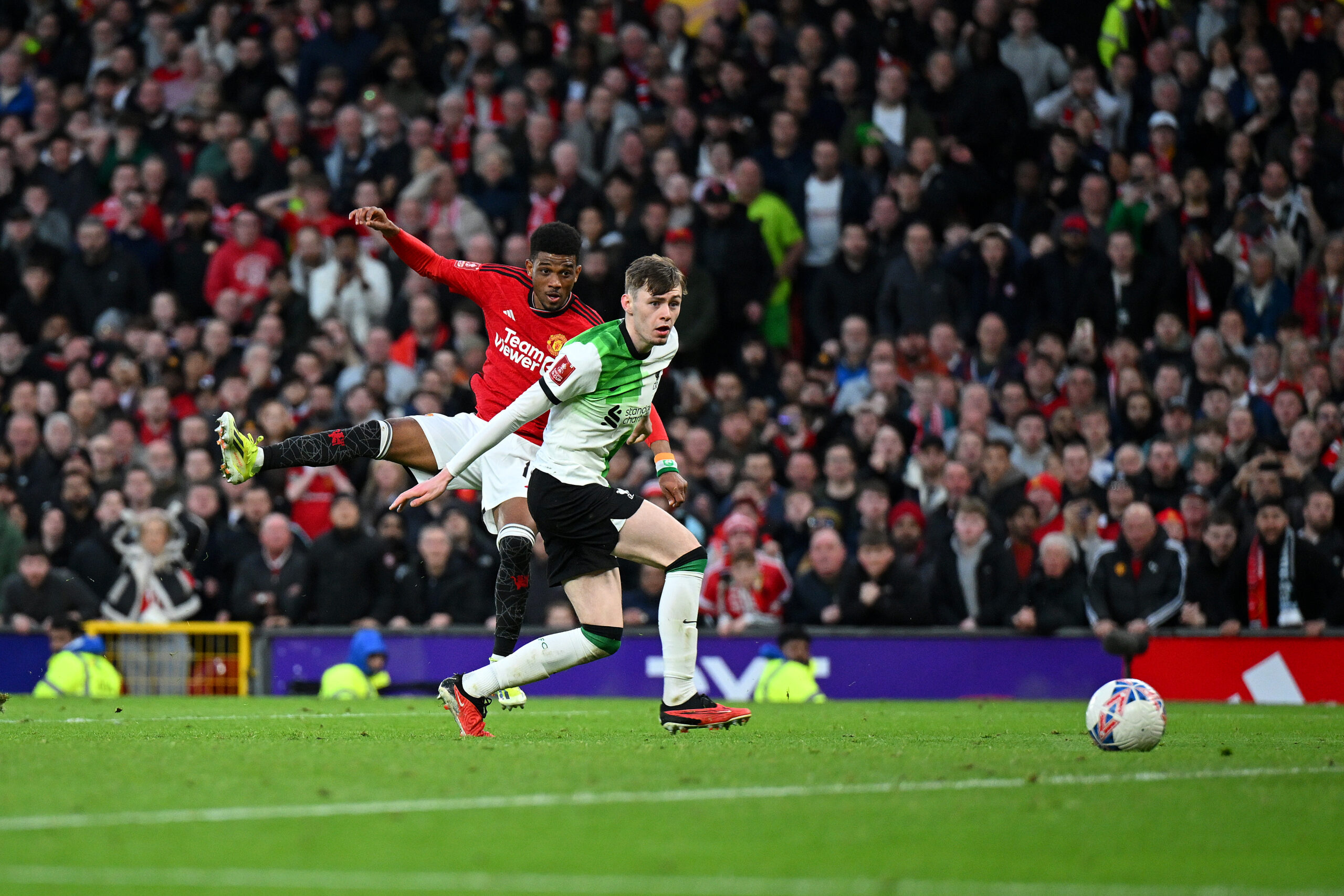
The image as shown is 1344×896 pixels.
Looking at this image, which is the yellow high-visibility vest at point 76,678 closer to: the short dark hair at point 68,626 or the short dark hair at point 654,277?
the short dark hair at point 68,626

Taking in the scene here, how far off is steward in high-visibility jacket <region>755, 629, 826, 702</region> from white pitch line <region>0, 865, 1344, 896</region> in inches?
384

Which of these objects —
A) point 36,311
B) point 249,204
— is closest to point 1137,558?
point 249,204

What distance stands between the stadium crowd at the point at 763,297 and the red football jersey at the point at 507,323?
17.0 feet

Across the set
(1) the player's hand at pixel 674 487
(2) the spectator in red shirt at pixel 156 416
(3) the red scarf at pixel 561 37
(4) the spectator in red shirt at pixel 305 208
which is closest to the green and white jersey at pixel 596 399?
(1) the player's hand at pixel 674 487

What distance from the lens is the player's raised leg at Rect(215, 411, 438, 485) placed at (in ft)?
31.5

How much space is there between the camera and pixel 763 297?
60.2ft

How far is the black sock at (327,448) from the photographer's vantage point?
9648 millimetres

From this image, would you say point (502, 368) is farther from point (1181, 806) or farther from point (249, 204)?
point (249, 204)

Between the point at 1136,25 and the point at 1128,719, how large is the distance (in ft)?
40.8

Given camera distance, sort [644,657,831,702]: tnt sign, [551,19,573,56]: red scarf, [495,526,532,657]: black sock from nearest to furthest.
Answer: [495,526,532,657]: black sock < [644,657,831,702]: tnt sign < [551,19,573,56]: red scarf

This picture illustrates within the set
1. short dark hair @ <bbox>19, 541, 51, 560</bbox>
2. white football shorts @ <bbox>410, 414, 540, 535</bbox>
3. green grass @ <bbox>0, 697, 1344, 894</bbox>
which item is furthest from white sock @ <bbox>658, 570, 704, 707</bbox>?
short dark hair @ <bbox>19, 541, 51, 560</bbox>

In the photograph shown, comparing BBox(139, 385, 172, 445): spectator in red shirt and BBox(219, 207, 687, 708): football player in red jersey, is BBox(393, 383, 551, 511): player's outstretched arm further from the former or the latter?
BBox(139, 385, 172, 445): spectator in red shirt

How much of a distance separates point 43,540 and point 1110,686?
1209cm

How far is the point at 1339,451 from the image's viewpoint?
15.2 metres
